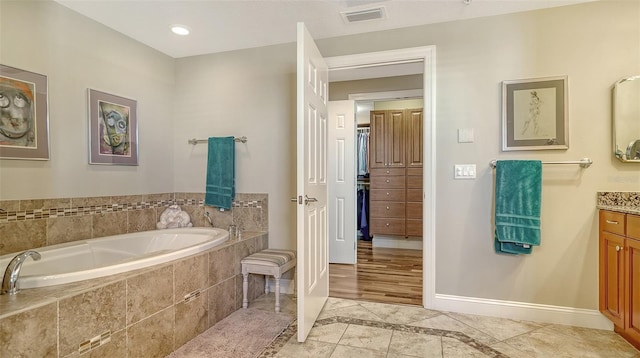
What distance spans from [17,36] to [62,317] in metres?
1.89

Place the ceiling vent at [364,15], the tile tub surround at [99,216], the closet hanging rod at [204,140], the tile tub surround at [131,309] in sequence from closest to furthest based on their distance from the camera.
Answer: the tile tub surround at [131,309] < the tile tub surround at [99,216] < the ceiling vent at [364,15] < the closet hanging rod at [204,140]

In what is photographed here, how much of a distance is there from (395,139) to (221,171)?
2749 millimetres

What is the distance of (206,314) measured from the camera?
2.21 meters

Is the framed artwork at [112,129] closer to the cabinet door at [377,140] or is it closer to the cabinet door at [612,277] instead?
the cabinet door at [377,140]

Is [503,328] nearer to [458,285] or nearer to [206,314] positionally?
[458,285]

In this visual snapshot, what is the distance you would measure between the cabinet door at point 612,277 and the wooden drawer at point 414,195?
247cm

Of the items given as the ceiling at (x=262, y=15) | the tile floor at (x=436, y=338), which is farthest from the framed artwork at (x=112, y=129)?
the tile floor at (x=436, y=338)

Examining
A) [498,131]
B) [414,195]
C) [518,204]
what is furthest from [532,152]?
[414,195]

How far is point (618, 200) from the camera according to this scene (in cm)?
213

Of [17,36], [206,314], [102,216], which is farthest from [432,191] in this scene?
[17,36]

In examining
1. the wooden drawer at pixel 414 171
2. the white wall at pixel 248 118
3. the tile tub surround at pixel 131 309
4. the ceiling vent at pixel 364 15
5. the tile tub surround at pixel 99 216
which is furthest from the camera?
the wooden drawer at pixel 414 171

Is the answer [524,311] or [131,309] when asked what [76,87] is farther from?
[524,311]

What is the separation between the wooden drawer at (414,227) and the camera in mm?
4594

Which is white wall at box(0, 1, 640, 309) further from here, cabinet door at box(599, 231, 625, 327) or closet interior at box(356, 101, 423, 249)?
closet interior at box(356, 101, 423, 249)
